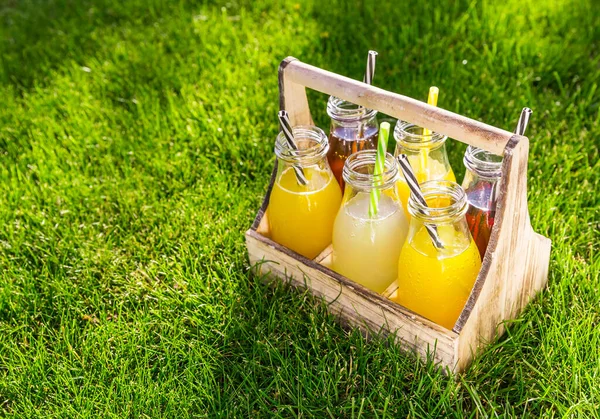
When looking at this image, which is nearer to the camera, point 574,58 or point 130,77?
point 574,58

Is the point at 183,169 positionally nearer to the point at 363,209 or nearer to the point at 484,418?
the point at 363,209

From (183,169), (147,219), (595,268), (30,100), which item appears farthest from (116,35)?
(595,268)

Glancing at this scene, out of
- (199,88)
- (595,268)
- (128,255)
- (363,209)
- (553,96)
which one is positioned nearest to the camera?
(363,209)

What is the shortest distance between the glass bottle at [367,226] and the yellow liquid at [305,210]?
84 mm

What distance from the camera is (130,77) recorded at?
2.89 metres

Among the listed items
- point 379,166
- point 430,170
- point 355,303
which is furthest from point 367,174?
point 355,303

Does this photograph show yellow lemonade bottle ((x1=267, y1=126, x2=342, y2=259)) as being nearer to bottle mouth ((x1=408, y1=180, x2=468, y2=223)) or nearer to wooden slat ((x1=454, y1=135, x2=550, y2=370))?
bottle mouth ((x1=408, y1=180, x2=468, y2=223))

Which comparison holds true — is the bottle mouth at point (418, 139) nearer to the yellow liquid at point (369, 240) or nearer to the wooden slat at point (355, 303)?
the yellow liquid at point (369, 240)

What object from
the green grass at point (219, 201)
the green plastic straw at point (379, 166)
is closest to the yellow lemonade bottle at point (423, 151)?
the green plastic straw at point (379, 166)

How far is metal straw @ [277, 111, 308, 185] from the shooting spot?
5.10ft

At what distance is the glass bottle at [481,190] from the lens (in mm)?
1480

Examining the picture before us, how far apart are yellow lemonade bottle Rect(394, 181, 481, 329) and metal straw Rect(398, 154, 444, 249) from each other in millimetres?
11

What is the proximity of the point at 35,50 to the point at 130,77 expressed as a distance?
0.60 m

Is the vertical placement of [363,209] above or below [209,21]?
above
